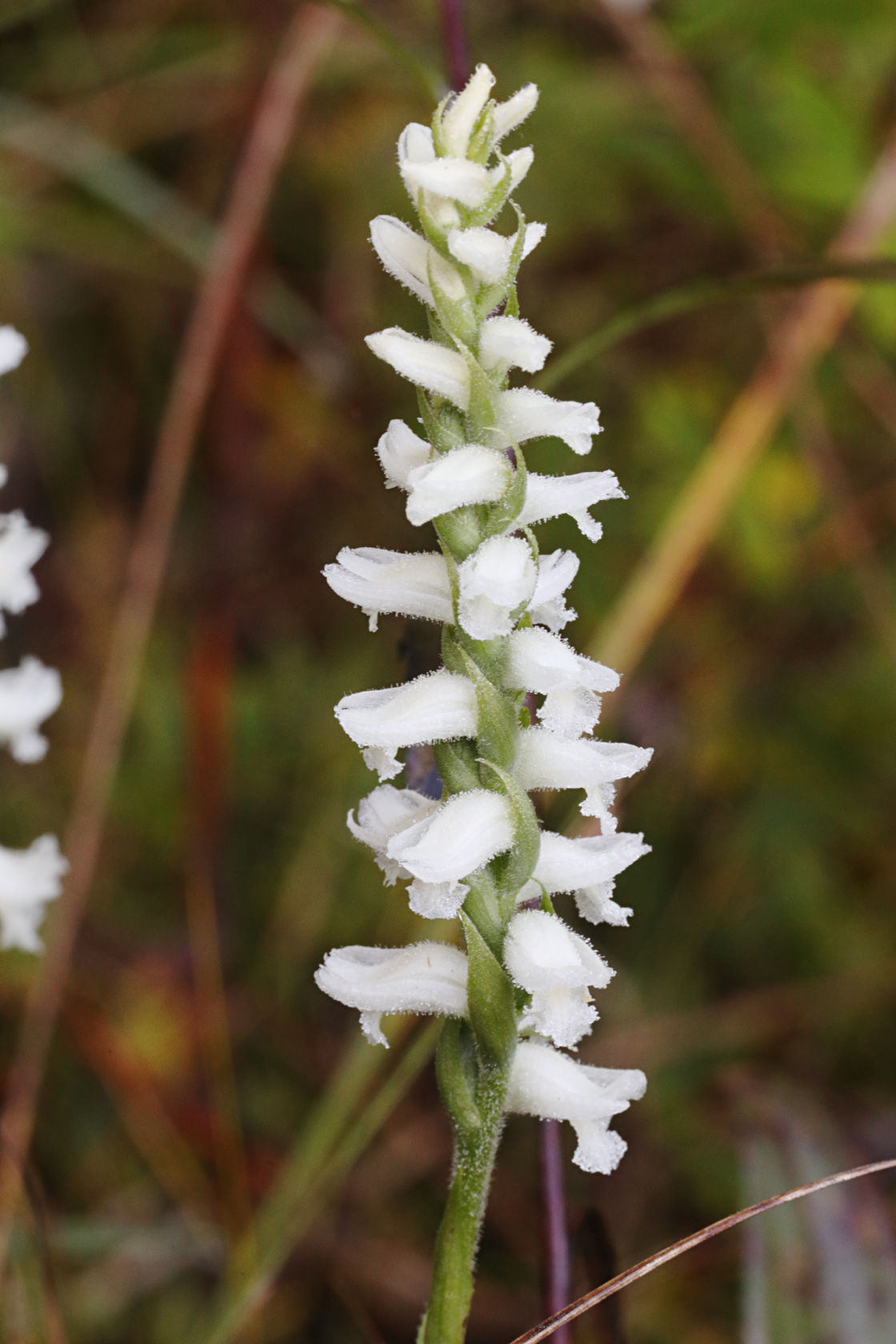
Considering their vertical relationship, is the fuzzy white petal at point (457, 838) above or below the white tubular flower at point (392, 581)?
below

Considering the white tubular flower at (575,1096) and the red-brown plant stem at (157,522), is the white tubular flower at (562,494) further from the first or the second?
the red-brown plant stem at (157,522)

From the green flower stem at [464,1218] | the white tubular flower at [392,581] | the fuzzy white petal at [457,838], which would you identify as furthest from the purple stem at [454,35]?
the green flower stem at [464,1218]

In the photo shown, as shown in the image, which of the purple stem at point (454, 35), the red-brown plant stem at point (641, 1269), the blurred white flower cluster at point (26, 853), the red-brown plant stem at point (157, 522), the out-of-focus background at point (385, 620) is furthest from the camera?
the out-of-focus background at point (385, 620)

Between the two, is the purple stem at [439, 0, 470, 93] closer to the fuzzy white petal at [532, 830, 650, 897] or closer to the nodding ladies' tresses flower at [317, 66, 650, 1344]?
the nodding ladies' tresses flower at [317, 66, 650, 1344]

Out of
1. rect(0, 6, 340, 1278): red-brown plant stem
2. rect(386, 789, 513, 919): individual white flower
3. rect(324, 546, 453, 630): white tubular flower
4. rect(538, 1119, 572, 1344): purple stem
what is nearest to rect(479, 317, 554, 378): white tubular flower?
rect(324, 546, 453, 630): white tubular flower

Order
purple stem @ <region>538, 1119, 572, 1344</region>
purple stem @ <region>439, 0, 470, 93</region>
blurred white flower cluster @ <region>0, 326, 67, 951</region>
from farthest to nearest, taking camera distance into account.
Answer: purple stem @ <region>439, 0, 470, 93</region> → purple stem @ <region>538, 1119, 572, 1344</region> → blurred white flower cluster @ <region>0, 326, 67, 951</region>

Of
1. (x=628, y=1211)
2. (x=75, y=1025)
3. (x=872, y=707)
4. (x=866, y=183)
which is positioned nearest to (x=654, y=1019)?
(x=628, y=1211)

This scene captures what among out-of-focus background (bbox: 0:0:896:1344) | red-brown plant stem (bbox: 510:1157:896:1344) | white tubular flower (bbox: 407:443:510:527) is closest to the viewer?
white tubular flower (bbox: 407:443:510:527)
